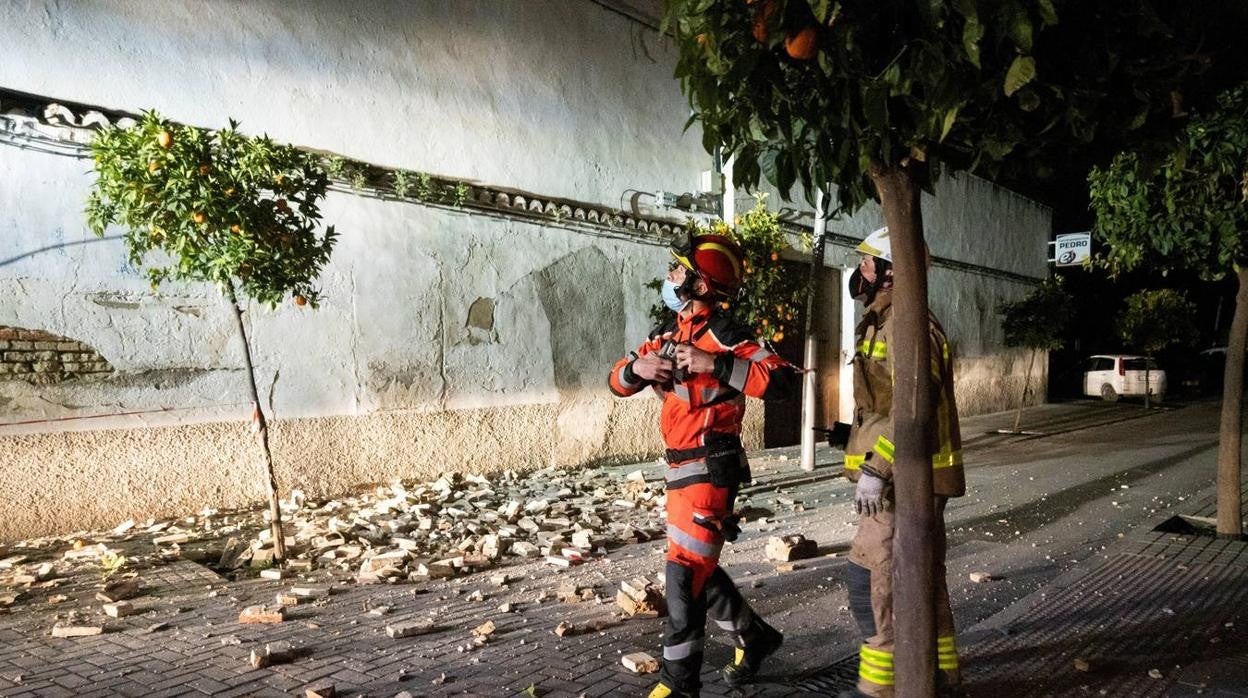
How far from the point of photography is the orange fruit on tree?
2.30m

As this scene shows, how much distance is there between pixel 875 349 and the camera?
3.63m

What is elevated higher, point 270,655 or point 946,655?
point 946,655

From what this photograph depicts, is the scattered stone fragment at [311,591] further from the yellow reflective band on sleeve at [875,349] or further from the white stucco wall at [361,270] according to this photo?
the yellow reflective band on sleeve at [875,349]

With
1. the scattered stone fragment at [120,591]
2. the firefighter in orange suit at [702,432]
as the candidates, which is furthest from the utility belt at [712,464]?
the scattered stone fragment at [120,591]

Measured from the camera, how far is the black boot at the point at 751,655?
12.8 ft

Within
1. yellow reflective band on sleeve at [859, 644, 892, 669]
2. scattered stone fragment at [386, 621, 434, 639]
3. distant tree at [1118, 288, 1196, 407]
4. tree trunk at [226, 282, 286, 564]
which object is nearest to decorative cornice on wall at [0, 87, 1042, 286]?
tree trunk at [226, 282, 286, 564]

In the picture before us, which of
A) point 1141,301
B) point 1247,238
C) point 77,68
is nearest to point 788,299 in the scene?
point 1247,238

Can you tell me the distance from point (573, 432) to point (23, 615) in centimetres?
688

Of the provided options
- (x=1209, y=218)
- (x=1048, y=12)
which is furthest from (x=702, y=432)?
(x=1209, y=218)

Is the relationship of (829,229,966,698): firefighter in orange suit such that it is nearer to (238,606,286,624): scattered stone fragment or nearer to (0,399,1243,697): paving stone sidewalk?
(0,399,1243,697): paving stone sidewalk

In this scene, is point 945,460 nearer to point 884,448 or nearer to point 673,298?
point 884,448

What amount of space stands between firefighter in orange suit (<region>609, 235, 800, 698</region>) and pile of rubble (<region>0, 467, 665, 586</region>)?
107 inches

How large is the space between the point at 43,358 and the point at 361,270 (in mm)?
3120

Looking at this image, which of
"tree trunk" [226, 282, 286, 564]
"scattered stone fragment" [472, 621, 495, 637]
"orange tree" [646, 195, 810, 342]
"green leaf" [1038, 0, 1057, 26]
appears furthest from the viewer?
"orange tree" [646, 195, 810, 342]
